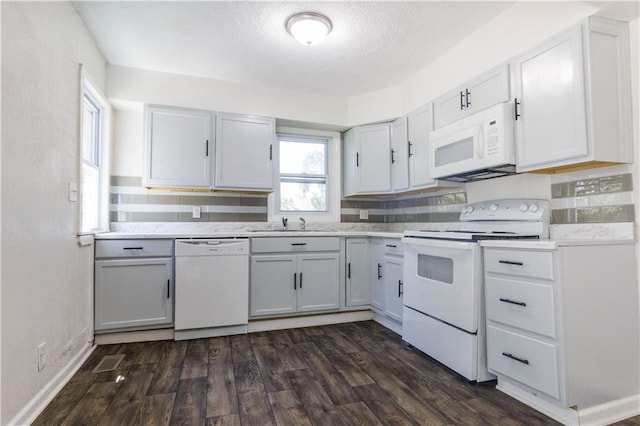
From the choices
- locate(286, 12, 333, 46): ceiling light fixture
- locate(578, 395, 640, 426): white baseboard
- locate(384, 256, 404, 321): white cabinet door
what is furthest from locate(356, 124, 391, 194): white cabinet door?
locate(578, 395, 640, 426): white baseboard

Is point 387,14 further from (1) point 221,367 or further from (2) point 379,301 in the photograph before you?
(1) point 221,367

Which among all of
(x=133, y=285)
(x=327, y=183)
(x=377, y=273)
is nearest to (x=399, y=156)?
(x=327, y=183)

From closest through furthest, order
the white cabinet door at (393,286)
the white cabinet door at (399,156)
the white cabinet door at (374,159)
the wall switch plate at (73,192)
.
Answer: the wall switch plate at (73,192) < the white cabinet door at (393,286) < the white cabinet door at (399,156) < the white cabinet door at (374,159)

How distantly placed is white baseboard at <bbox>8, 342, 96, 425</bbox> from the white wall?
0.09 ft

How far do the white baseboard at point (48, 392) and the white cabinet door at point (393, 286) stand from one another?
243 cm

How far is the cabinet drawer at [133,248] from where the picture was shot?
2.63 m

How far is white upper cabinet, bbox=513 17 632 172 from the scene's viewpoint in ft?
5.63

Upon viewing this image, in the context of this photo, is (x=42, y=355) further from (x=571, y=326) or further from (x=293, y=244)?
(x=571, y=326)

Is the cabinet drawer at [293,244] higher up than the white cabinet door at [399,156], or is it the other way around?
the white cabinet door at [399,156]

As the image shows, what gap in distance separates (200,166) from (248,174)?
0.46 m

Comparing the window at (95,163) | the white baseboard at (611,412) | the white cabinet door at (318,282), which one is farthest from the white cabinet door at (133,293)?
the white baseboard at (611,412)

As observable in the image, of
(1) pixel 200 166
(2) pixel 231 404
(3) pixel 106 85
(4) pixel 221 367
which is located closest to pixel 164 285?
(4) pixel 221 367

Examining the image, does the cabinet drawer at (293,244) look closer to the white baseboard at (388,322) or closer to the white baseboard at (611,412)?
the white baseboard at (388,322)

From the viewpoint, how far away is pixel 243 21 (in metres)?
2.35
